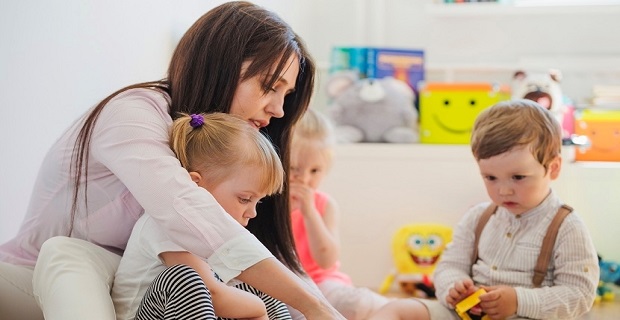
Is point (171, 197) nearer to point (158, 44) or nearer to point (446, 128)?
point (158, 44)

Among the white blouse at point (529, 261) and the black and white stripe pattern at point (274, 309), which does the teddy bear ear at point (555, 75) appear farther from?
the black and white stripe pattern at point (274, 309)

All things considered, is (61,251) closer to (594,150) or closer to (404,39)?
(594,150)

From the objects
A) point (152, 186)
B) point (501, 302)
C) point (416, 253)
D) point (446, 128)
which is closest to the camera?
point (152, 186)

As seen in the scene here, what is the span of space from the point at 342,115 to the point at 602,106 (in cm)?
95

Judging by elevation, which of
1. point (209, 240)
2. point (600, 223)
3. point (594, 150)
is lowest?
point (600, 223)

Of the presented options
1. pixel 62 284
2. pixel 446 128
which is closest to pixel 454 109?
pixel 446 128

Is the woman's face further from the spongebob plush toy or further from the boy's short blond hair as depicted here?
the spongebob plush toy

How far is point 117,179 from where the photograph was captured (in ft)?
4.71

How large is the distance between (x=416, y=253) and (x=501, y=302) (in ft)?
3.48

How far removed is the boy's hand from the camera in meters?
1.66

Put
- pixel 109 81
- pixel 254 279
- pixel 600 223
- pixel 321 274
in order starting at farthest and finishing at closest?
pixel 600 223 < pixel 321 274 < pixel 109 81 < pixel 254 279

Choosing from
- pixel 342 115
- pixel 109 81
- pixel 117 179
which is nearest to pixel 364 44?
pixel 342 115

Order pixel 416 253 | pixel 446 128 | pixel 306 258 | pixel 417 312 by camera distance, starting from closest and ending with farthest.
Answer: pixel 417 312
pixel 306 258
pixel 416 253
pixel 446 128

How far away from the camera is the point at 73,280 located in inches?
48.8
